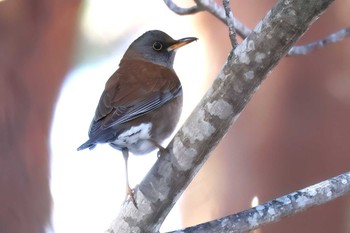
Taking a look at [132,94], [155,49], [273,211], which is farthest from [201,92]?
[273,211]

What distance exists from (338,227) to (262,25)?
153cm

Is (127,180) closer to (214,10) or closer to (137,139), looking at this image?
(137,139)

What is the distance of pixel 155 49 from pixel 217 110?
117cm

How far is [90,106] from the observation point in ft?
8.16

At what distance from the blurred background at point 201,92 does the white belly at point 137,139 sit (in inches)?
15.4

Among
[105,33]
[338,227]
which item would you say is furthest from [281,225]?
[105,33]

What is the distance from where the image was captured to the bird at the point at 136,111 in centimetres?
183

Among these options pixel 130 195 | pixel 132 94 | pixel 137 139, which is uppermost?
pixel 132 94

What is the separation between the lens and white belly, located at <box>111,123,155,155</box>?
1.86 metres

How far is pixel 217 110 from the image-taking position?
1413 mm

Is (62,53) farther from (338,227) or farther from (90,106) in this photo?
(338,227)

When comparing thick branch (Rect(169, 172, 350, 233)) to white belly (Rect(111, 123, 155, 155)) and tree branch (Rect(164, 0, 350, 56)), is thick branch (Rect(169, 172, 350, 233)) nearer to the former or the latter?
white belly (Rect(111, 123, 155, 155))

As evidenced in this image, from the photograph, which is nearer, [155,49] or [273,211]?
[273,211]

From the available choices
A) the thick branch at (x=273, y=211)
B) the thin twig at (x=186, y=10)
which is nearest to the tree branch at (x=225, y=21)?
the thin twig at (x=186, y=10)
